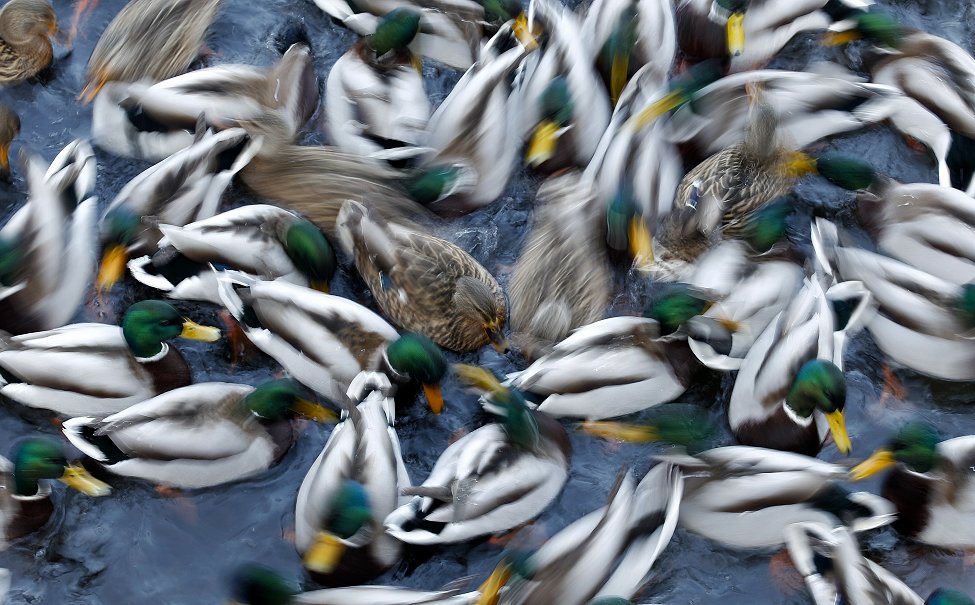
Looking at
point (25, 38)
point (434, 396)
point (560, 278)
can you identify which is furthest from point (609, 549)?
point (25, 38)

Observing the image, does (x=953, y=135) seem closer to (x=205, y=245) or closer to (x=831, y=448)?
(x=831, y=448)

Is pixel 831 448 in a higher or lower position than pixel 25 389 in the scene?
lower

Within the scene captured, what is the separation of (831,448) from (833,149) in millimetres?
2124

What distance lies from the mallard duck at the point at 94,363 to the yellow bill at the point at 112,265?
355 millimetres

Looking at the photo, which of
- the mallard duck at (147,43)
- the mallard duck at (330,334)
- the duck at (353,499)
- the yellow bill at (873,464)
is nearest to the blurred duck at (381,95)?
the mallard duck at (147,43)

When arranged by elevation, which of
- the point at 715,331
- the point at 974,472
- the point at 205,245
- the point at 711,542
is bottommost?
the point at 711,542

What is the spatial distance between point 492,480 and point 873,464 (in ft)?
5.86

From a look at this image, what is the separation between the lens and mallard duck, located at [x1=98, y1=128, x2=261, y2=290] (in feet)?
18.8

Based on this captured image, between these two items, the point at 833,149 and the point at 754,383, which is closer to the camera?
the point at 754,383

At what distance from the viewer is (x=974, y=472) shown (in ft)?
16.7

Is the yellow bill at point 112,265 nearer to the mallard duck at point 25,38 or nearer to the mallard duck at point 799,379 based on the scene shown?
the mallard duck at point 25,38

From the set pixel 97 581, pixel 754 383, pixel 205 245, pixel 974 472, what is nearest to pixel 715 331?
pixel 754 383

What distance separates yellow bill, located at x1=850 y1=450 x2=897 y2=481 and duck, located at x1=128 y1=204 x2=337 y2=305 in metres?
2.77

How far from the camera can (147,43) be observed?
22.0ft
